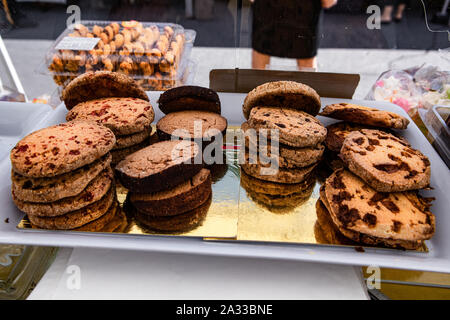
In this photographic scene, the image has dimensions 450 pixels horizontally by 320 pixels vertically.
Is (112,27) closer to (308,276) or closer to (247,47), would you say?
(247,47)

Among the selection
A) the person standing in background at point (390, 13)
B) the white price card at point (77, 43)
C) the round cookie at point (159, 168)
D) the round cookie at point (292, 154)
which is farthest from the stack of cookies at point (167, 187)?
the person standing in background at point (390, 13)

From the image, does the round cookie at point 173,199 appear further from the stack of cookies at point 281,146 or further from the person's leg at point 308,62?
the person's leg at point 308,62

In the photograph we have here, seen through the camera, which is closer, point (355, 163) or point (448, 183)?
point (355, 163)

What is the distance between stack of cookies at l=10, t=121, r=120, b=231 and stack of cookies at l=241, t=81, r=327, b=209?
2.21 ft

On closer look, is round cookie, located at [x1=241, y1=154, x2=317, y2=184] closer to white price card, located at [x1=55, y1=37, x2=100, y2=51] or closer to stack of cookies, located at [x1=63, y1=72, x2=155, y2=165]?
stack of cookies, located at [x1=63, y1=72, x2=155, y2=165]

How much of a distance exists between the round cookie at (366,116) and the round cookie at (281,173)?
1.07 feet

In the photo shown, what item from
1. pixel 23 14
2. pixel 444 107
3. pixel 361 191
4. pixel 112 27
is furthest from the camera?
pixel 23 14

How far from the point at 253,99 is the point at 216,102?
0.26 m

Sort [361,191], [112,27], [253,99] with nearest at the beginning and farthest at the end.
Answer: [361,191], [253,99], [112,27]

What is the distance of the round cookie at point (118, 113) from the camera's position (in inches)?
65.4

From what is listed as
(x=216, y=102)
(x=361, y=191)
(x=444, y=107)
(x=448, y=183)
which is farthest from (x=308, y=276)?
(x=444, y=107)

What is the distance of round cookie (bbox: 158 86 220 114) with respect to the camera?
189cm

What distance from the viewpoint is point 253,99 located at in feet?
5.81

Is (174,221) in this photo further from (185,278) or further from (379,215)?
(379,215)
